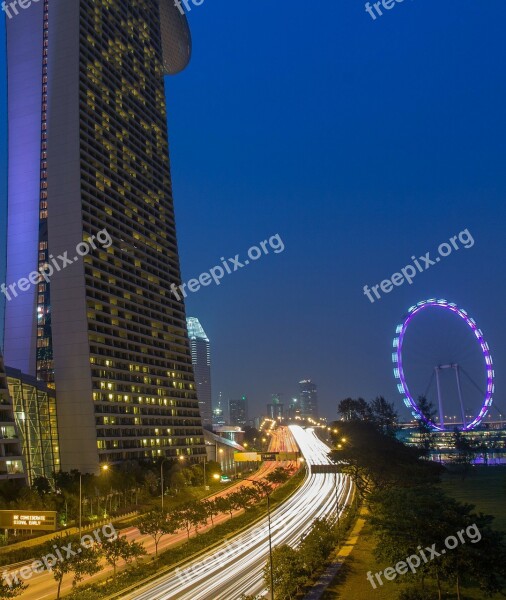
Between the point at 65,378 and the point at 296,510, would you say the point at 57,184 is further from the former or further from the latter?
the point at 296,510

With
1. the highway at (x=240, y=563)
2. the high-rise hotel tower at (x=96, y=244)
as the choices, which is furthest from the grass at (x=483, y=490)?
the high-rise hotel tower at (x=96, y=244)

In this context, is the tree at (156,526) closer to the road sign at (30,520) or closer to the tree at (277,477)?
the road sign at (30,520)

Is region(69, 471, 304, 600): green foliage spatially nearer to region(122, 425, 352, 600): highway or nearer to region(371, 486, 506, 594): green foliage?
region(122, 425, 352, 600): highway

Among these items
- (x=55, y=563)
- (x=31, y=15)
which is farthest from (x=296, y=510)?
(x=31, y=15)

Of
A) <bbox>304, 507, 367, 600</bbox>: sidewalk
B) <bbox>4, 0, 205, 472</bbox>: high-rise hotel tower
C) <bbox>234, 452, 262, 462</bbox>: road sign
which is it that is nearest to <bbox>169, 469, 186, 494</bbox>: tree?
<bbox>4, 0, 205, 472</bbox>: high-rise hotel tower

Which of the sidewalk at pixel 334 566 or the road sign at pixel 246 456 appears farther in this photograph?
the road sign at pixel 246 456

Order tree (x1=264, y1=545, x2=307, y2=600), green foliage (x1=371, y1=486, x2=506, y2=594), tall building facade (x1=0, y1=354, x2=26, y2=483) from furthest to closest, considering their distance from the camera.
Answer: tall building facade (x1=0, y1=354, x2=26, y2=483), tree (x1=264, y1=545, x2=307, y2=600), green foliage (x1=371, y1=486, x2=506, y2=594)
